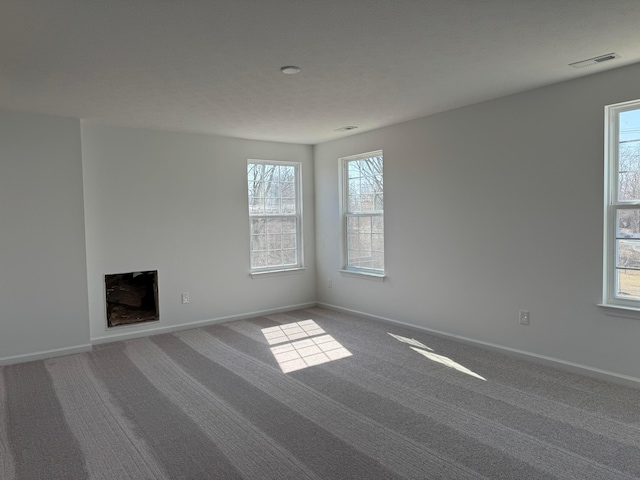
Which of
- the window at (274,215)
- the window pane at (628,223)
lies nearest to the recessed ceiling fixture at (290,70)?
the window pane at (628,223)

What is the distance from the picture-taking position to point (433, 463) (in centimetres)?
230

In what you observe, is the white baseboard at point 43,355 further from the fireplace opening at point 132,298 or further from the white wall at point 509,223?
the white wall at point 509,223

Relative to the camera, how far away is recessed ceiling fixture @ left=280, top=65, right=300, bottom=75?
2971 mm

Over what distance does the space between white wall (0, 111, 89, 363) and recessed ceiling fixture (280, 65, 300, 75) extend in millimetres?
2490

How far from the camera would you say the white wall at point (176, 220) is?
4641 mm

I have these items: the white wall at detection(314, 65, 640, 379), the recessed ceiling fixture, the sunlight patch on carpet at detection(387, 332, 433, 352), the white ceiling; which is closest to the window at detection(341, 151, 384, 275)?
the white wall at detection(314, 65, 640, 379)

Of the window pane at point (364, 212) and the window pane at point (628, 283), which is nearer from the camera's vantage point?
the window pane at point (628, 283)

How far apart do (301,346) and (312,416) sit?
1.54 m

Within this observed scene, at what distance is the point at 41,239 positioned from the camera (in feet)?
13.6

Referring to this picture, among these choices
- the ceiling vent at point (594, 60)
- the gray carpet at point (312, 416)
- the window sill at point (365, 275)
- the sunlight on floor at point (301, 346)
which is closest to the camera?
the gray carpet at point (312, 416)

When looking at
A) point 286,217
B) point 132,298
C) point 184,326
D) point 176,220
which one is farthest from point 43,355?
point 286,217

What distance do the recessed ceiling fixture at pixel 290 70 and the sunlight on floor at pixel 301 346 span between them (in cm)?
239

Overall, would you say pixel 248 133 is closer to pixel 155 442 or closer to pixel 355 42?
pixel 355 42

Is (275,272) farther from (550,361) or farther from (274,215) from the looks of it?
(550,361)
